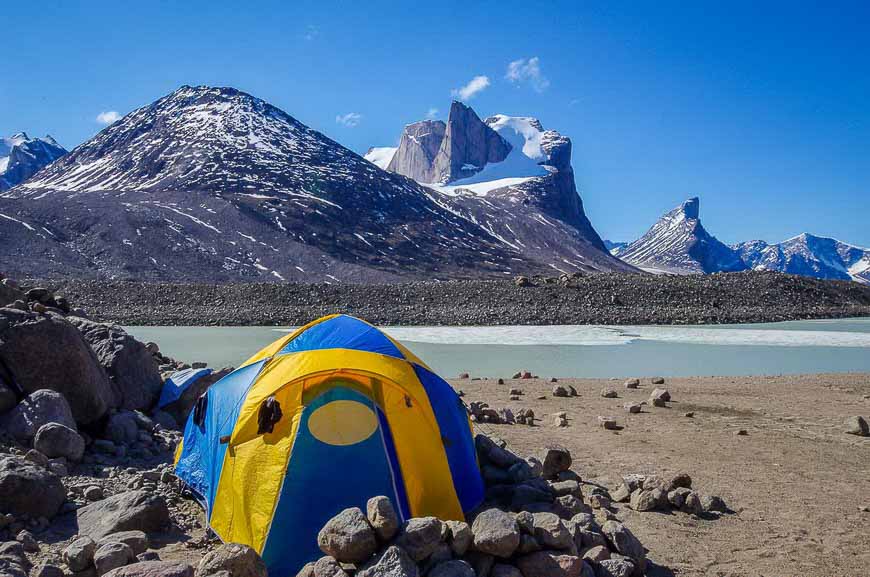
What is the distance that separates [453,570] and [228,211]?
9872 centimetres

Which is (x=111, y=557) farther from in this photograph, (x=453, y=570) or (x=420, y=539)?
(x=453, y=570)

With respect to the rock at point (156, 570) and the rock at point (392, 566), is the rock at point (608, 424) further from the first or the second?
the rock at point (156, 570)

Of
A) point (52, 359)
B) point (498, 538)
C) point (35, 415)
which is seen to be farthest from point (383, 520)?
point (52, 359)

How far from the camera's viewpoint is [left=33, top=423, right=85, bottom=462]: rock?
716 cm

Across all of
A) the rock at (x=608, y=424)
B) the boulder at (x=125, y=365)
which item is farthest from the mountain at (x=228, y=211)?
the rock at (x=608, y=424)

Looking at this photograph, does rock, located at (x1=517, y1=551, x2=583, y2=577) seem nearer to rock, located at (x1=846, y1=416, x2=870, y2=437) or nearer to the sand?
the sand

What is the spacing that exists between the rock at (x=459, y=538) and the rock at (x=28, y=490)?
13.2 ft

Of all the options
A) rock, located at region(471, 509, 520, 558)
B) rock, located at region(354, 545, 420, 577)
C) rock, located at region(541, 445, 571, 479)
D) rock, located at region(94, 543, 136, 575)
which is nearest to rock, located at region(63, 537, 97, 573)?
rock, located at region(94, 543, 136, 575)

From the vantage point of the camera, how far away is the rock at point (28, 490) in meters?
5.76

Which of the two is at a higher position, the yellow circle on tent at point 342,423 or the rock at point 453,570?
the yellow circle on tent at point 342,423

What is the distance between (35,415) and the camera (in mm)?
7414

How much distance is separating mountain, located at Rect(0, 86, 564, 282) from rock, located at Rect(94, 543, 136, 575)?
72.5 meters

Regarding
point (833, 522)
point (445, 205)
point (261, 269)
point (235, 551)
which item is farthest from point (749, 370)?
point (445, 205)

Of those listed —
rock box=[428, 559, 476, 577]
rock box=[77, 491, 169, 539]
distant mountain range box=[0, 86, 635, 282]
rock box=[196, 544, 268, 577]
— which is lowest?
rock box=[77, 491, 169, 539]
